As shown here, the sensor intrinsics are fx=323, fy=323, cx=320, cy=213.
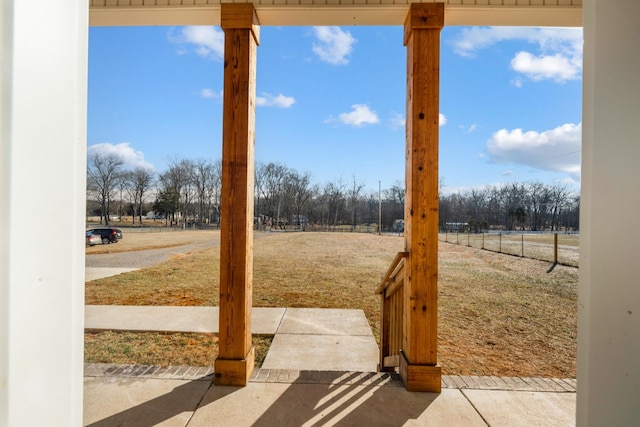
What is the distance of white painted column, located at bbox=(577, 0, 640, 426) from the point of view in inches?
19.1

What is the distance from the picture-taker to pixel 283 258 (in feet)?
37.1

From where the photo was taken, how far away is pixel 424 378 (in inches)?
87.0

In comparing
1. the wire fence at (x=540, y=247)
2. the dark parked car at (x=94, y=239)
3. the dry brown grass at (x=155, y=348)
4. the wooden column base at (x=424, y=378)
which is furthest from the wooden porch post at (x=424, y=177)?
the dark parked car at (x=94, y=239)

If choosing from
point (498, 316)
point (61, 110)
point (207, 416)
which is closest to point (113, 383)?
point (207, 416)

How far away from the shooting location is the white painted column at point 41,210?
0.36 metres

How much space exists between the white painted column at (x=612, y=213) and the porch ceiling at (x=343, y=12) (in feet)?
7.06

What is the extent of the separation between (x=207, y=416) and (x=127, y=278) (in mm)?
6537

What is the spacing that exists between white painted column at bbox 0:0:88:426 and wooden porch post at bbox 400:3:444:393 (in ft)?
6.80

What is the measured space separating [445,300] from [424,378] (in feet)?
14.7

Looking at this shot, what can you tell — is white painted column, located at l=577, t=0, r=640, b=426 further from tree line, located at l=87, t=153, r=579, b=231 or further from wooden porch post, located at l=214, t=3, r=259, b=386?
tree line, located at l=87, t=153, r=579, b=231

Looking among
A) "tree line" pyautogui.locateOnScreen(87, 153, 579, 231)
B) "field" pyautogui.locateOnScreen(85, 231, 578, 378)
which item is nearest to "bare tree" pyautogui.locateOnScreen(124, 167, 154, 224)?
"tree line" pyautogui.locateOnScreen(87, 153, 579, 231)

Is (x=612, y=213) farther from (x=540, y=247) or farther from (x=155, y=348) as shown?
(x=540, y=247)

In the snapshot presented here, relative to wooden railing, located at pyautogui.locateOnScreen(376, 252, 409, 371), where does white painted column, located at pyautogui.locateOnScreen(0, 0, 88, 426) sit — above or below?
above

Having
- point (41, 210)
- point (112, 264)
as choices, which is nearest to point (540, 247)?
point (112, 264)
